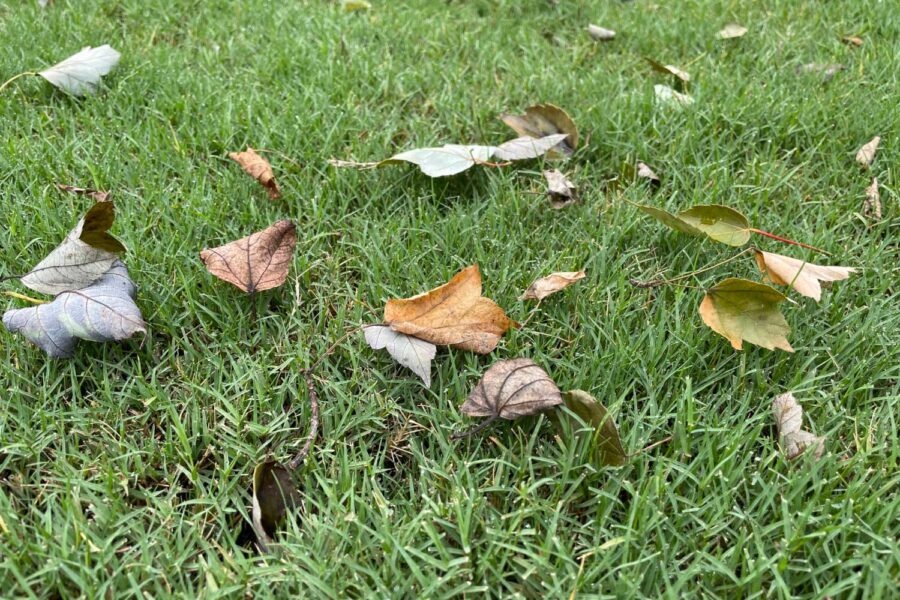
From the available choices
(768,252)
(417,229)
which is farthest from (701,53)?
(417,229)

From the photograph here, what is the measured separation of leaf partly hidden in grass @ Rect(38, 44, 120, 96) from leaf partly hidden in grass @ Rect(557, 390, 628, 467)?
1742mm

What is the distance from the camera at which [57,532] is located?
1.04 m

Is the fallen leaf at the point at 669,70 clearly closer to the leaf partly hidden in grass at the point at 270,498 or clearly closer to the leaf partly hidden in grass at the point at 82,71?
the leaf partly hidden in grass at the point at 82,71

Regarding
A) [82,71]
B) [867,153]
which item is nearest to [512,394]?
[867,153]

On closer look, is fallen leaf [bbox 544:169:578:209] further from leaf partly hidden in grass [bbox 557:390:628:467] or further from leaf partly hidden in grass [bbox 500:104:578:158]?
leaf partly hidden in grass [bbox 557:390:628:467]

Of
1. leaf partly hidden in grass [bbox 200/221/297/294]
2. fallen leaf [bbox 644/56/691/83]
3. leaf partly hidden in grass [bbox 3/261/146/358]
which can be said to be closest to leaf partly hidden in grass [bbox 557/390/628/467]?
leaf partly hidden in grass [bbox 200/221/297/294]

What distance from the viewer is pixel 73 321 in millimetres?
1249

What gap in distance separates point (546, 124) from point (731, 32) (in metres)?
1.02

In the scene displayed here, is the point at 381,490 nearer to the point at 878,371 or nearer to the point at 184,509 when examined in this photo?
the point at 184,509

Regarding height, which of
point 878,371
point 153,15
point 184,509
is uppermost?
point 153,15

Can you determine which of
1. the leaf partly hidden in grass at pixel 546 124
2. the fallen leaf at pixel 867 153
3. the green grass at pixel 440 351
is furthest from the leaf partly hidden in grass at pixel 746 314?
the fallen leaf at pixel 867 153

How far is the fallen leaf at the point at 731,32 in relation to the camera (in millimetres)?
2518

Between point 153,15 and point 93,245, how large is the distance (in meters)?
1.59

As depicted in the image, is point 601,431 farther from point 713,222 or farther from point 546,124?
point 546,124
